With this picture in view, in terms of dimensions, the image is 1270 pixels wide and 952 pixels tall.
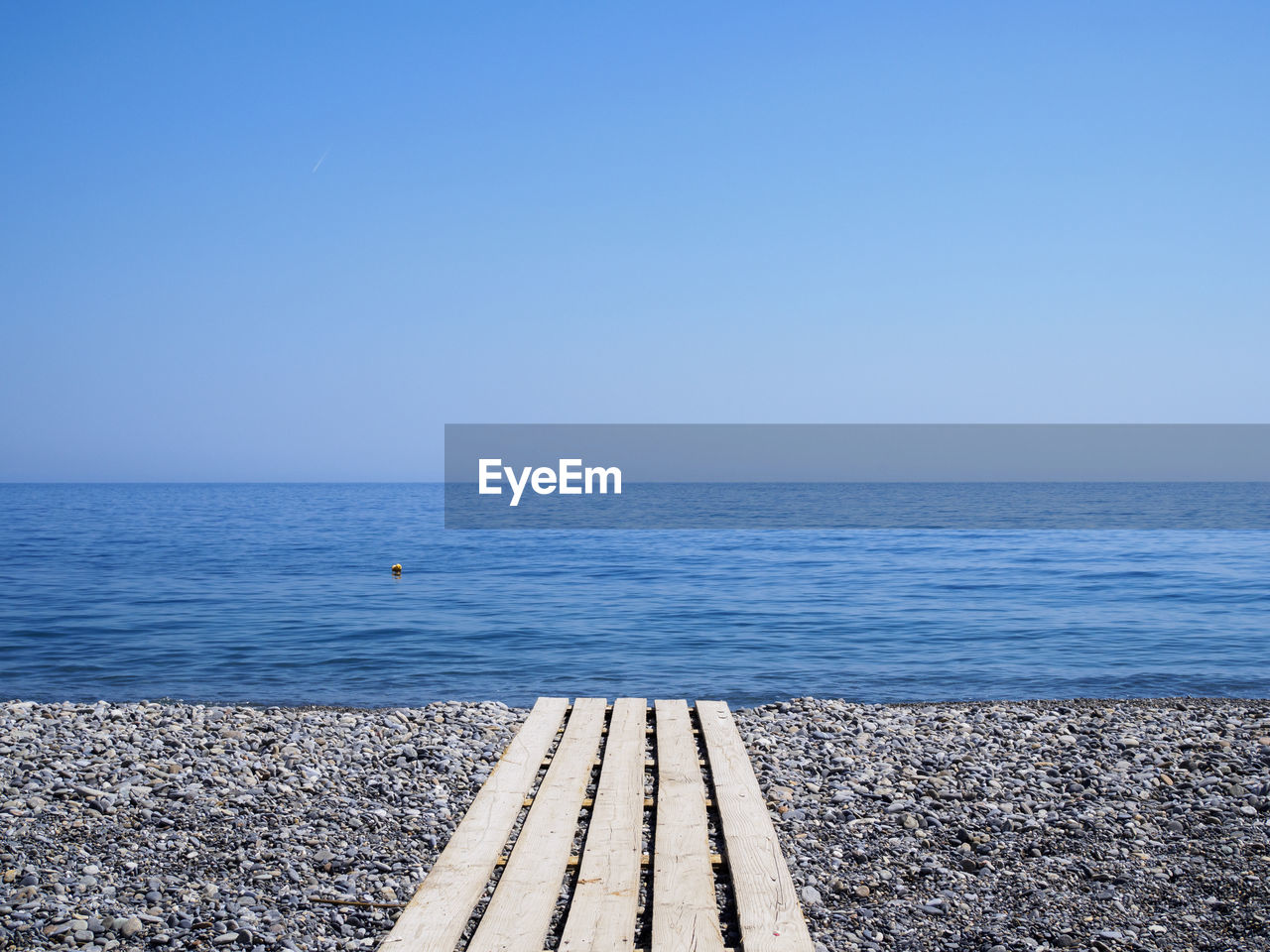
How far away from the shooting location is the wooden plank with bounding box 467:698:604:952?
3.71m

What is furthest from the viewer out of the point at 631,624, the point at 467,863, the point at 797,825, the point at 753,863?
the point at 631,624

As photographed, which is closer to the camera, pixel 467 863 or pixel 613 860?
pixel 467 863

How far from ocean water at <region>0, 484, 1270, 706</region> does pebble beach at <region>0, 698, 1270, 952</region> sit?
12.1 feet

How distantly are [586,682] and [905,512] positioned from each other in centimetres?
5587

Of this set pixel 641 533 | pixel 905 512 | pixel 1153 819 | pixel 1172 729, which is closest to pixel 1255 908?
pixel 1153 819

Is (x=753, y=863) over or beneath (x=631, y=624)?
over

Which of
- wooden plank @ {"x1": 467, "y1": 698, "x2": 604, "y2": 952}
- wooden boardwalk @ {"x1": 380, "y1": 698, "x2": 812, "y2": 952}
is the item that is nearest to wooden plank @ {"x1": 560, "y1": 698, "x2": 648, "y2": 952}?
wooden boardwalk @ {"x1": 380, "y1": 698, "x2": 812, "y2": 952}

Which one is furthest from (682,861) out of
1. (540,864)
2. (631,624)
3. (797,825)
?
(631,624)

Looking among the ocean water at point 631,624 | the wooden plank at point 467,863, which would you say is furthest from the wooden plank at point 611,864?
the ocean water at point 631,624

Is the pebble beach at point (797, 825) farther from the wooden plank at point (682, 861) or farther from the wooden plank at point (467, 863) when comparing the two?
the wooden plank at point (682, 861)

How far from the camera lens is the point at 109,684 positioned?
42.2 ft

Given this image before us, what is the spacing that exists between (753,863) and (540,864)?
1.06 meters

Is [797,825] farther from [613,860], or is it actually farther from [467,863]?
[467,863]

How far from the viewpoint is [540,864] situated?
14.4ft
